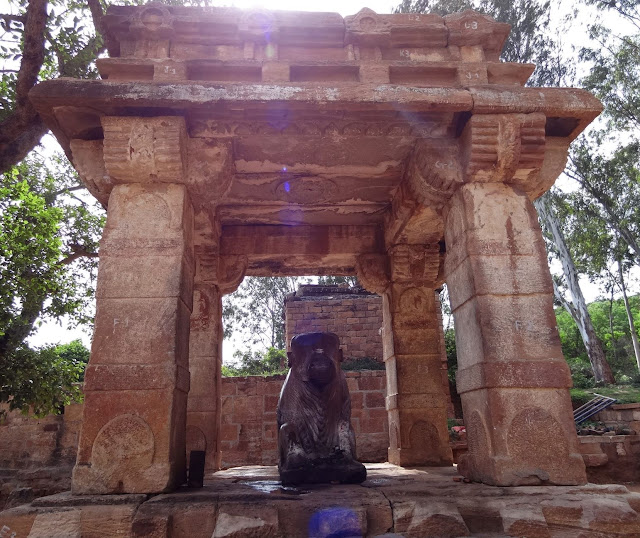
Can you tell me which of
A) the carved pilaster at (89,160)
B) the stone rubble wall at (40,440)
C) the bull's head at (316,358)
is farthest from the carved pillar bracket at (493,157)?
the stone rubble wall at (40,440)

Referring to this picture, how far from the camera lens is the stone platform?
107 inches

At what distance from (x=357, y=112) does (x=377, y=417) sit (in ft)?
19.6

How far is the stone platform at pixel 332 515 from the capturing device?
8.89 feet

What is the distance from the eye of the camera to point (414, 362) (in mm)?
5848

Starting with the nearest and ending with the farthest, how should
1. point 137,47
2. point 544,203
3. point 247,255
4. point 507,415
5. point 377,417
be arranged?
point 507,415 < point 137,47 < point 247,255 < point 377,417 < point 544,203

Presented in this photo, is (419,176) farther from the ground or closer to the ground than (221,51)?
closer to the ground

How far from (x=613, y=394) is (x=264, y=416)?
11.4 metres

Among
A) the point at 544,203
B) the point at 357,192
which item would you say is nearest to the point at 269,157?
the point at 357,192

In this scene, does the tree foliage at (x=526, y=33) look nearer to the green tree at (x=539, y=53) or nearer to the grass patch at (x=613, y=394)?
the green tree at (x=539, y=53)

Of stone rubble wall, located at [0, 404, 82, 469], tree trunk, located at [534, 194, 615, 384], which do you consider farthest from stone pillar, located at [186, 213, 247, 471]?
tree trunk, located at [534, 194, 615, 384]

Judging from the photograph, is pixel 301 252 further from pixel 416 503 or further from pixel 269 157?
pixel 416 503

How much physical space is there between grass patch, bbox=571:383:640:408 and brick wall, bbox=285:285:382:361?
6.60 metres

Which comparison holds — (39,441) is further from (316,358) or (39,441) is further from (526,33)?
(526,33)

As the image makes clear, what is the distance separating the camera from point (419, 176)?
14.1 ft
